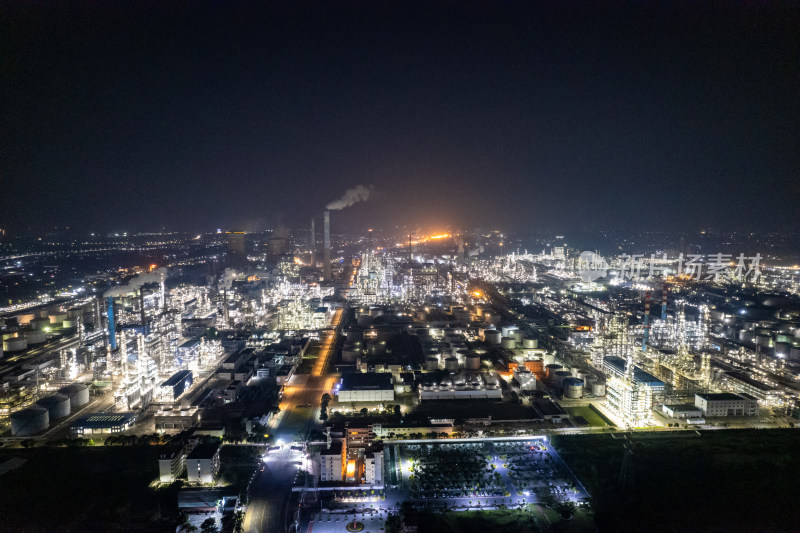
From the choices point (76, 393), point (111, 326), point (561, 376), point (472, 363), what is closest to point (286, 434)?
point (76, 393)

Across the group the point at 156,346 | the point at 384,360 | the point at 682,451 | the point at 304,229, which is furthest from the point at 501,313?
the point at 304,229

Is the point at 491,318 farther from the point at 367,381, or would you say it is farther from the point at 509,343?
the point at 367,381

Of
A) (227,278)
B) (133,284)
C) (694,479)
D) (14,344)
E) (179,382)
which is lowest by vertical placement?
(694,479)

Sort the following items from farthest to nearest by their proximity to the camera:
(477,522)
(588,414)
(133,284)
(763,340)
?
1. (133,284)
2. (763,340)
3. (588,414)
4. (477,522)

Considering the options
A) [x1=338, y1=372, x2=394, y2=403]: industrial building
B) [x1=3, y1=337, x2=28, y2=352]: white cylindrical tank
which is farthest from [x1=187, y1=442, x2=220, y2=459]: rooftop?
[x1=3, y1=337, x2=28, y2=352]: white cylindrical tank

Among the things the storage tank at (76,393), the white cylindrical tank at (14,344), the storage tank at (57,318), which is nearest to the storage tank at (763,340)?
the storage tank at (76,393)

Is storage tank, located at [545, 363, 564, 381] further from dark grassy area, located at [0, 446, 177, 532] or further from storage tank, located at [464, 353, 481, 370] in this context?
dark grassy area, located at [0, 446, 177, 532]
